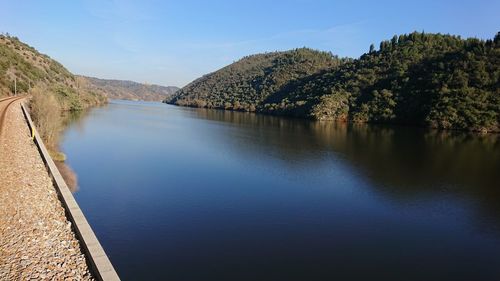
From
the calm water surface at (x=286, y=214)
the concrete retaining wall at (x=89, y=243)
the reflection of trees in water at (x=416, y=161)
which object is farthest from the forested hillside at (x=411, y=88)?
the concrete retaining wall at (x=89, y=243)

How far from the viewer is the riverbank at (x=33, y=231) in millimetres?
8164

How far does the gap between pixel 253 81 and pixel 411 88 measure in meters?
80.5

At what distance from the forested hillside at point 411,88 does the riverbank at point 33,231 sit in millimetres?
73163

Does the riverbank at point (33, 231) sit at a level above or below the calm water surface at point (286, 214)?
above

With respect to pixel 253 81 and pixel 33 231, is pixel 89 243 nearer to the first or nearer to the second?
pixel 33 231

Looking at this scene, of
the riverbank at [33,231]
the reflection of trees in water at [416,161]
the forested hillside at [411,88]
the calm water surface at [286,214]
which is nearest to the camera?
the riverbank at [33,231]

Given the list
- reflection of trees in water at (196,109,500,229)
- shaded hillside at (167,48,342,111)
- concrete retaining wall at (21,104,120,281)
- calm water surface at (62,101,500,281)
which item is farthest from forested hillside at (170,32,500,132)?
concrete retaining wall at (21,104,120,281)

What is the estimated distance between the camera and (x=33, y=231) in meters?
9.98

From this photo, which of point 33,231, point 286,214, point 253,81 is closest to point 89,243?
point 33,231

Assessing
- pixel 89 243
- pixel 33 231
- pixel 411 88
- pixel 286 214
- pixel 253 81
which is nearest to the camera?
pixel 89 243

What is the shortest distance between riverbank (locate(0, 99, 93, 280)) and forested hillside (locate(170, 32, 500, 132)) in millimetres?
73163

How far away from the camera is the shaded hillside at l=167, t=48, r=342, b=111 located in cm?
13338

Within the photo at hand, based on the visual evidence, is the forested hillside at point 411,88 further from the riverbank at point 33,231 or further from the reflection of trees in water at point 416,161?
the riverbank at point 33,231

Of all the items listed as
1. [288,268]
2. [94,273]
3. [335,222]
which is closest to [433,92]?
[335,222]
